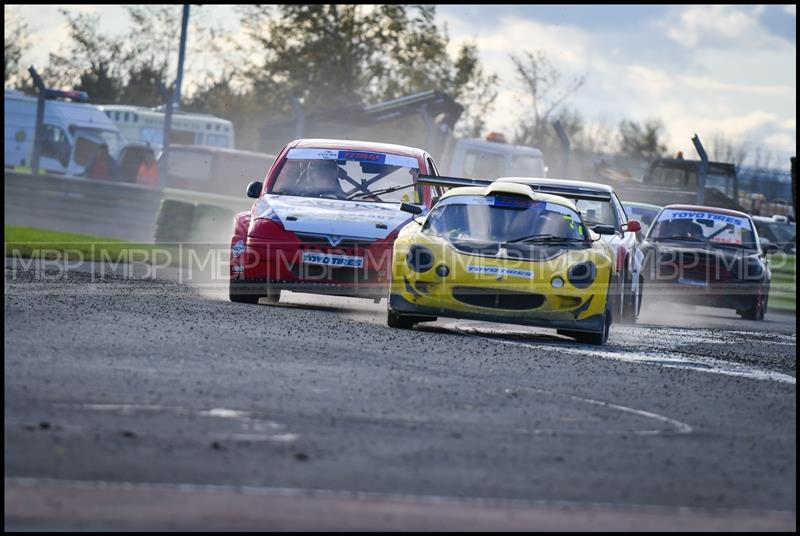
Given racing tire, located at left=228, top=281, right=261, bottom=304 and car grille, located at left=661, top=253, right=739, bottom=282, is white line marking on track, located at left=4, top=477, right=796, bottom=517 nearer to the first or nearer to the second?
racing tire, located at left=228, top=281, right=261, bottom=304

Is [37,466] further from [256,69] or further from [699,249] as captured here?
[256,69]

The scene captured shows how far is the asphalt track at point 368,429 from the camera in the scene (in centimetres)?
522

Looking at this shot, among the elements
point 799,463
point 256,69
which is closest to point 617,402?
point 799,463

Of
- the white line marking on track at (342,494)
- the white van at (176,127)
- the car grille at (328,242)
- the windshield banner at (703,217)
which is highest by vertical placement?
the white van at (176,127)

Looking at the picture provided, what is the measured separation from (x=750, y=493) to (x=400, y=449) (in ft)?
4.89

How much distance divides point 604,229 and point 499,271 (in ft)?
6.99

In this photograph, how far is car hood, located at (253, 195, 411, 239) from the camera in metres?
13.7

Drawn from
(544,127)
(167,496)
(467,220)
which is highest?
(544,127)

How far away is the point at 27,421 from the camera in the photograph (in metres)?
6.41

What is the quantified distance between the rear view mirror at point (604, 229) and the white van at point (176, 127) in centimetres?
3733

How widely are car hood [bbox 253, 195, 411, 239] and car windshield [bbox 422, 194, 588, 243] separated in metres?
0.73

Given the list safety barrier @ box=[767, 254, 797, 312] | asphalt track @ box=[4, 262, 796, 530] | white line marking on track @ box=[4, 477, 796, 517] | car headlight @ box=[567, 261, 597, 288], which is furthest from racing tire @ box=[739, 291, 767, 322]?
white line marking on track @ box=[4, 477, 796, 517]

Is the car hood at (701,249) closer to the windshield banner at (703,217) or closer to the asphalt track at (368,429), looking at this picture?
the windshield banner at (703,217)

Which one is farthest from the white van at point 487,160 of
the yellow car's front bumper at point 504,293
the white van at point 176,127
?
the yellow car's front bumper at point 504,293
